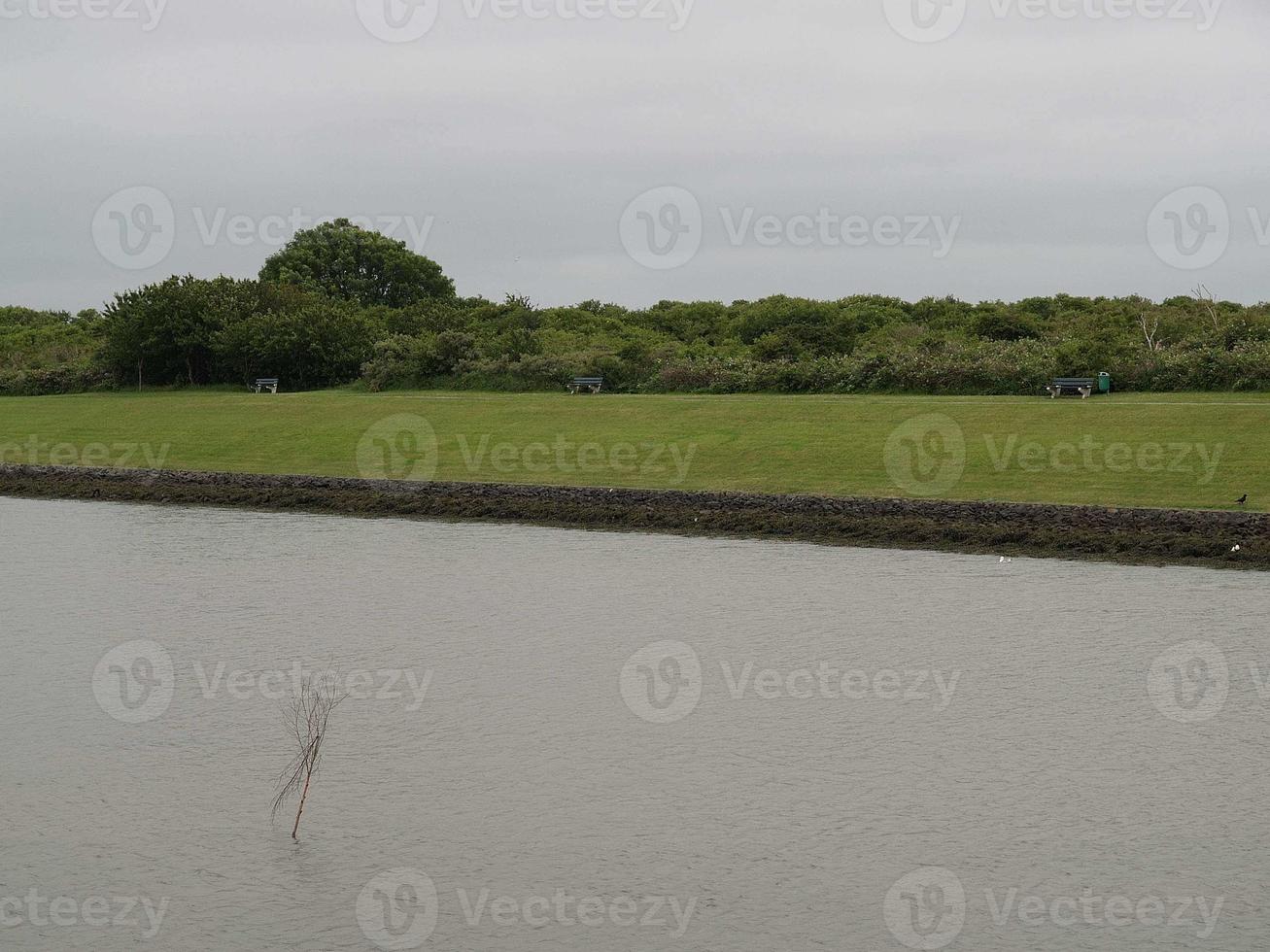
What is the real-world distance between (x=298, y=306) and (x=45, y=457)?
62.4 ft

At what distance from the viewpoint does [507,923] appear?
888 cm

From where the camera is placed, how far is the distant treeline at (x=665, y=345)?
36.9 meters

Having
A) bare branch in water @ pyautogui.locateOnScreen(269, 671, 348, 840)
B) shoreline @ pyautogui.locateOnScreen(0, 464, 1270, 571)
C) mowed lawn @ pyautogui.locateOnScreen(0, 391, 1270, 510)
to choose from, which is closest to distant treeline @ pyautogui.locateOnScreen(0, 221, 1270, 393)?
mowed lawn @ pyautogui.locateOnScreen(0, 391, 1270, 510)

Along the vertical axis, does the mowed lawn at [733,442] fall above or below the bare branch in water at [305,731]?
above

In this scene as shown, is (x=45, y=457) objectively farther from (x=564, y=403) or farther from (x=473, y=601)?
(x=473, y=601)

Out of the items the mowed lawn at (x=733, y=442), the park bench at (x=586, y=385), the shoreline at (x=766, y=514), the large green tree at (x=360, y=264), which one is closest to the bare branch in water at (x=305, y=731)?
the shoreline at (x=766, y=514)

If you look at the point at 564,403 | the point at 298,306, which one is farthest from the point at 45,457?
the point at 298,306

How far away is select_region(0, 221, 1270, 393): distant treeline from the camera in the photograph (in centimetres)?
3688

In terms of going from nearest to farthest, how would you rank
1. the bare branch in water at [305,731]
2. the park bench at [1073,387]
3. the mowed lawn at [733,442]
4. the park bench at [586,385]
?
the bare branch in water at [305,731]
the mowed lawn at [733,442]
the park bench at [1073,387]
the park bench at [586,385]

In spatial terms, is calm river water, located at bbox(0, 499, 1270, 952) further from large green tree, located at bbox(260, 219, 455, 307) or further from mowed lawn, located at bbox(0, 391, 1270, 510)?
large green tree, located at bbox(260, 219, 455, 307)

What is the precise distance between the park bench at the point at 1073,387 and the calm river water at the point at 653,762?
15.1m

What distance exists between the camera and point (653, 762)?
1197 centimetres

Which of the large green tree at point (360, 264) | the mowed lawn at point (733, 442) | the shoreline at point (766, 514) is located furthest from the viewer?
the large green tree at point (360, 264)

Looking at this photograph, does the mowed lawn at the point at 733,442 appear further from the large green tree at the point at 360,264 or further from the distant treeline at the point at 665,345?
the large green tree at the point at 360,264
